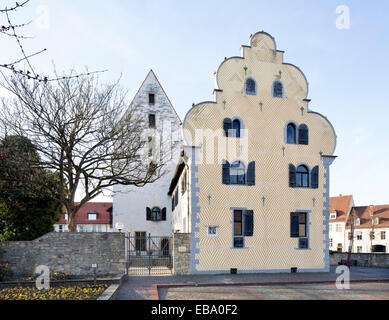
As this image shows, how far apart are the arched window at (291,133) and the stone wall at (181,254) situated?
7.91 m

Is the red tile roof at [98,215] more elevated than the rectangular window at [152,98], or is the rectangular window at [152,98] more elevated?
the rectangular window at [152,98]

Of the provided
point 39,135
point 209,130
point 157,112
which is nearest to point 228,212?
point 209,130

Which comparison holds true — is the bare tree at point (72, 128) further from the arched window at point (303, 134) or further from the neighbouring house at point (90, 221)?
the neighbouring house at point (90, 221)

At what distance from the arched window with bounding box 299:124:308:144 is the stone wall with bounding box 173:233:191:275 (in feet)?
27.7

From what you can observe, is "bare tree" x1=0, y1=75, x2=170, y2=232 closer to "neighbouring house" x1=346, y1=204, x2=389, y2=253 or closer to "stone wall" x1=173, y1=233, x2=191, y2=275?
"stone wall" x1=173, y1=233, x2=191, y2=275

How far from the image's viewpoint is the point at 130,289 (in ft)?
44.9

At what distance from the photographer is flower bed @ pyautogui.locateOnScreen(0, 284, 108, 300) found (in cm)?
1110

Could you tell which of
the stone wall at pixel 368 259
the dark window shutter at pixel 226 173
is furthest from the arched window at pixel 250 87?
the stone wall at pixel 368 259

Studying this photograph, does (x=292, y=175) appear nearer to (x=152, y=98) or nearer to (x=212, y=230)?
(x=212, y=230)

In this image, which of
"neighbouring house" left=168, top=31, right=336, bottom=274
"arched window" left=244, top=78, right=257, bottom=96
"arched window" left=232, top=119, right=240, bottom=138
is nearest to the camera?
"neighbouring house" left=168, top=31, right=336, bottom=274

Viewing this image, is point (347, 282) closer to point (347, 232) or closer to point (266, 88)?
point (266, 88)

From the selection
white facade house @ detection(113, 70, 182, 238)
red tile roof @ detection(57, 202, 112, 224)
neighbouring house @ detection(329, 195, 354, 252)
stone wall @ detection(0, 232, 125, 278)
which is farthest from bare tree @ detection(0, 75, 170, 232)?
neighbouring house @ detection(329, 195, 354, 252)

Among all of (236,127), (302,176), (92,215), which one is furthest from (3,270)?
(92,215)

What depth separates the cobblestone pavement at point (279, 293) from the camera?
12305 mm
